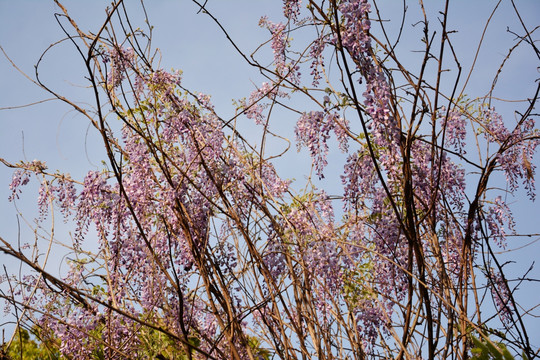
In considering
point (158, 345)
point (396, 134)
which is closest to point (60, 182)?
point (158, 345)

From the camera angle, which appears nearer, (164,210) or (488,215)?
(164,210)

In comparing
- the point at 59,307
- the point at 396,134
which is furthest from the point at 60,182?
the point at 396,134

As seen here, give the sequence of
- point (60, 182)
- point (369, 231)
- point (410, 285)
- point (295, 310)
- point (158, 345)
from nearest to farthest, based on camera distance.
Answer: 1. point (410, 285)
2. point (295, 310)
3. point (158, 345)
4. point (369, 231)
5. point (60, 182)

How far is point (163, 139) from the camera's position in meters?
2.98

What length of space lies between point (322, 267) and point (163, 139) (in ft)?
3.50

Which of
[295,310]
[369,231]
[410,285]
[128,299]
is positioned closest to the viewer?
[410,285]

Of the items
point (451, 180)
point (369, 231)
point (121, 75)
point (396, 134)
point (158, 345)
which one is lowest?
point (158, 345)

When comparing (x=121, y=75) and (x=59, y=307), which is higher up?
(x=121, y=75)

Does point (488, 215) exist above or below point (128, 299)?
above

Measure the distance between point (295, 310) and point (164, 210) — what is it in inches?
32.6

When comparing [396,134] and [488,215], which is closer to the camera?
[396,134]

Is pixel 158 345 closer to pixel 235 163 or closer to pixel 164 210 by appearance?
pixel 164 210

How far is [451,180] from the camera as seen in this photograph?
3.15 metres

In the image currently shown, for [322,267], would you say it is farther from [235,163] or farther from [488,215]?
[488,215]
